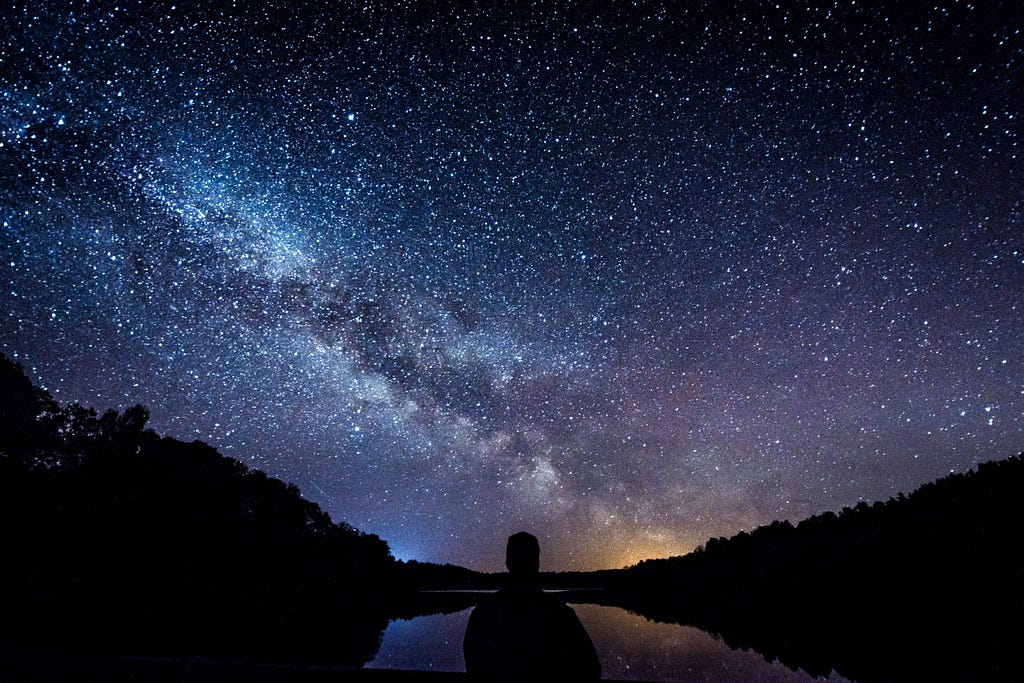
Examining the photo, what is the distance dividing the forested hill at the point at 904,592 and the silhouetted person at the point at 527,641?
61.2 ft

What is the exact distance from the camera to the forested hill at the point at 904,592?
20.1 meters

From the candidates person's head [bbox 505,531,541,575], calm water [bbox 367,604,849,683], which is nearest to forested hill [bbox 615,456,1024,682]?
calm water [bbox 367,604,849,683]

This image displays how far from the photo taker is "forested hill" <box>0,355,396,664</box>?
57.4 ft

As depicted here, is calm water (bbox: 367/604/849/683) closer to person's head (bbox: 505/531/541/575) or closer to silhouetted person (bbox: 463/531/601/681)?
person's head (bbox: 505/531/541/575)

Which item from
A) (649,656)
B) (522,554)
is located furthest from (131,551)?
(522,554)

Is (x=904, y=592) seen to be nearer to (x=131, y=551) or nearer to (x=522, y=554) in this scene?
(x=522, y=554)

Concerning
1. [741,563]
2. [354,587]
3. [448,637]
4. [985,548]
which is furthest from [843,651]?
[354,587]

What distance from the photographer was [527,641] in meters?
2.39

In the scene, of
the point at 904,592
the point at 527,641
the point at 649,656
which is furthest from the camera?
the point at 904,592

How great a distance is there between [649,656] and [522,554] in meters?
24.6

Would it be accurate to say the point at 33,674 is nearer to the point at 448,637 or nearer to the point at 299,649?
the point at 299,649

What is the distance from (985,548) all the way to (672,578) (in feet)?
264

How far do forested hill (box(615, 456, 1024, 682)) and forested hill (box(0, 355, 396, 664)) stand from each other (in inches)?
800

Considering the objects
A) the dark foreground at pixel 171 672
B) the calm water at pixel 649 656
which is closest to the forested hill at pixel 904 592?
the calm water at pixel 649 656
